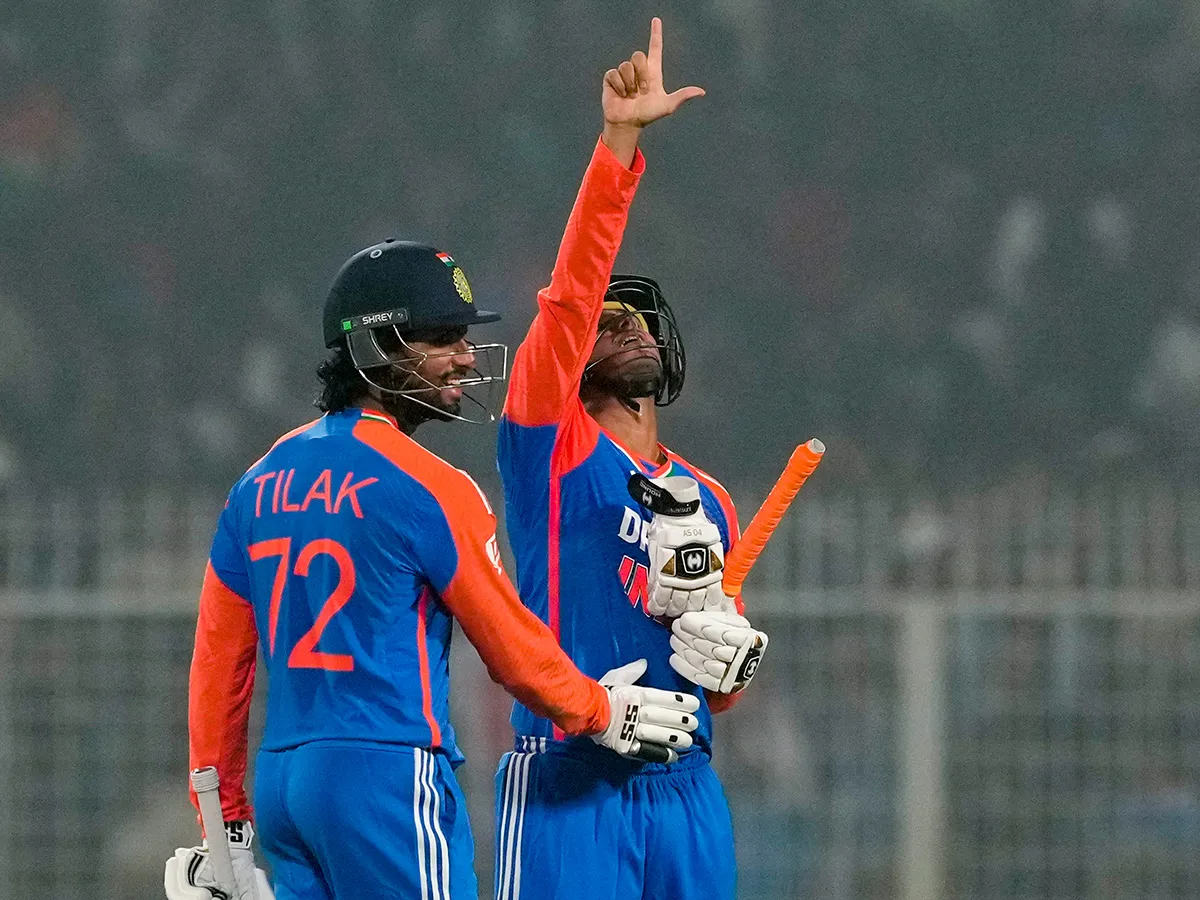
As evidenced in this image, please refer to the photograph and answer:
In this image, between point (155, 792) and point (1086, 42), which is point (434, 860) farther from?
point (1086, 42)

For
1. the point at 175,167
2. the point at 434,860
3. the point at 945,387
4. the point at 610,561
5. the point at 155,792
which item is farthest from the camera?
the point at 175,167

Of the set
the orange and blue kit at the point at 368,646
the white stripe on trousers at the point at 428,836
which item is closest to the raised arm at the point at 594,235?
the orange and blue kit at the point at 368,646

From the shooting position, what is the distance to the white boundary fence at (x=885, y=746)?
6531 mm

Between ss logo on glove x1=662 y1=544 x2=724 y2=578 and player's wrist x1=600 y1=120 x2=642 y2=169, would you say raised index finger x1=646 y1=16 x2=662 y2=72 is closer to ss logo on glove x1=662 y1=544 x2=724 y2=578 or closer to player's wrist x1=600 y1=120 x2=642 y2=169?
player's wrist x1=600 y1=120 x2=642 y2=169

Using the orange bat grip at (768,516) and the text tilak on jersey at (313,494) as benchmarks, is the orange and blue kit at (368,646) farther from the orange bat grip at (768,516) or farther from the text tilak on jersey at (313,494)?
the orange bat grip at (768,516)

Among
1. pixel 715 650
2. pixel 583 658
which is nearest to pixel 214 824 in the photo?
pixel 583 658

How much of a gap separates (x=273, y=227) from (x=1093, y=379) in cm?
530

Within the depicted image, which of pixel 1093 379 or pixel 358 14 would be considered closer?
pixel 1093 379

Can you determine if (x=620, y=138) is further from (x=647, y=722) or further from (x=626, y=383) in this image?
(x=647, y=722)

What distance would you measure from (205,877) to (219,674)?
0.37 meters

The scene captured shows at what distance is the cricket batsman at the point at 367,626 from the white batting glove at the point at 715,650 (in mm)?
245

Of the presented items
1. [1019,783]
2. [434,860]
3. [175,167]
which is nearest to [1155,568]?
[1019,783]

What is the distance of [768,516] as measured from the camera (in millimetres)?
3619

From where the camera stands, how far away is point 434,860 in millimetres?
3037
